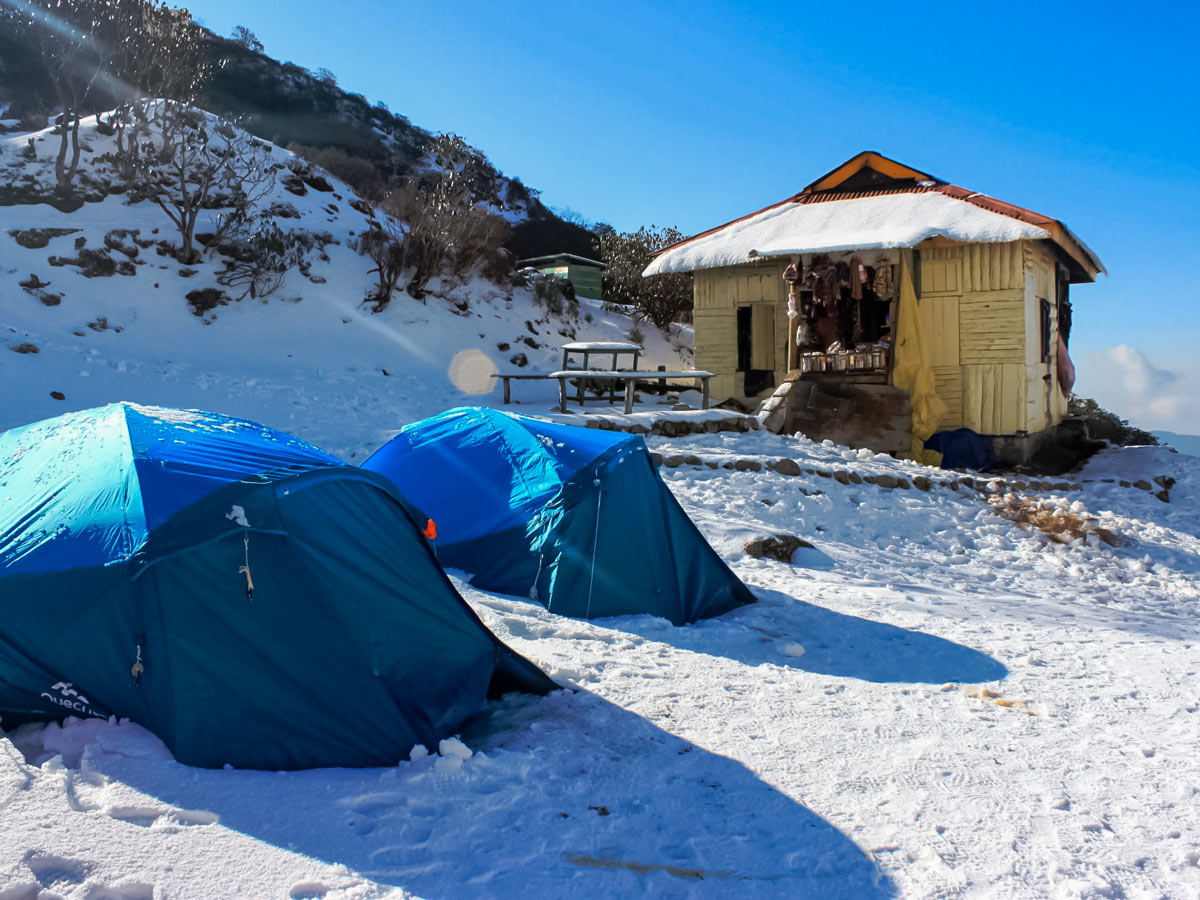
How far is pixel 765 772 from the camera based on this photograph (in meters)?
3.68

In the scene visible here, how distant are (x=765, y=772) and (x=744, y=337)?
46.5 feet

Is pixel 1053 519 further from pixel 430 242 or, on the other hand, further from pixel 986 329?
pixel 430 242

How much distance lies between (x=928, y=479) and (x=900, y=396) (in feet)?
11.3

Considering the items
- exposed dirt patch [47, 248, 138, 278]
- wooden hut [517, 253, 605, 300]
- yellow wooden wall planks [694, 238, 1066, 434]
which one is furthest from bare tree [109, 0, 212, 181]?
yellow wooden wall planks [694, 238, 1066, 434]

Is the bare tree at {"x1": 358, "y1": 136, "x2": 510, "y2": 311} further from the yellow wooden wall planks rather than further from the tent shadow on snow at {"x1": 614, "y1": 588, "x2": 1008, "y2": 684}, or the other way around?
the tent shadow on snow at {"x1": 614, "y1": 588, "x2": 1008, "y2": 684}

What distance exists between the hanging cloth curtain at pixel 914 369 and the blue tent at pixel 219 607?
39.9 ft

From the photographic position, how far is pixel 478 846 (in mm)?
2896

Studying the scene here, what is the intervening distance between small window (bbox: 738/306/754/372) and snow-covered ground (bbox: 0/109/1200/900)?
8483 millimetres

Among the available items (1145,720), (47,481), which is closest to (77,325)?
(47,481)

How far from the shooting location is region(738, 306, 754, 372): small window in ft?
55.9

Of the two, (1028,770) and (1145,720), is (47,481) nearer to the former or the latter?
(1028,770)

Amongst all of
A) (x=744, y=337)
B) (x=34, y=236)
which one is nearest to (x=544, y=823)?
(x=744, y=337)

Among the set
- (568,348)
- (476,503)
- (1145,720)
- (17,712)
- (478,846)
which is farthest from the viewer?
(568,348)

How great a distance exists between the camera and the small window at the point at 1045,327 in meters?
15.9
